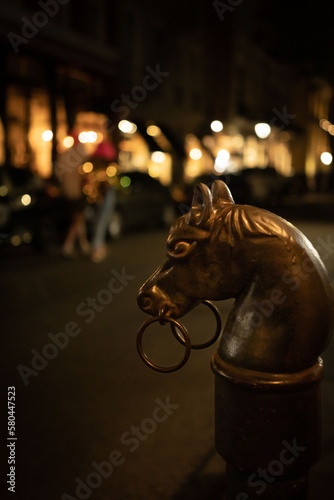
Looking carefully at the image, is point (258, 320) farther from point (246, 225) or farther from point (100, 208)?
point (100, 208)

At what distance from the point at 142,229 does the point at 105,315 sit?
9279 mm

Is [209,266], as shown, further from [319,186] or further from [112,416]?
[319,186]

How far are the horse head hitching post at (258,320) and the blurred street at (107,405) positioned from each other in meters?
1.28

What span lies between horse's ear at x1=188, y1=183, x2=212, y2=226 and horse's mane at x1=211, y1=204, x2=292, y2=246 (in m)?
0.03

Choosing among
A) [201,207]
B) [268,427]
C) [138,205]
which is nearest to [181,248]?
[201,207]

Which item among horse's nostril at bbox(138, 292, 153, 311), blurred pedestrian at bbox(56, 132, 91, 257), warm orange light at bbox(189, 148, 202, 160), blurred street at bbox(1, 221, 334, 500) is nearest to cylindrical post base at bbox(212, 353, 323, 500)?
horse's nostril at bbox(138, 292, 153, 311)

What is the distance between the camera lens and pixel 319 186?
40.1 m

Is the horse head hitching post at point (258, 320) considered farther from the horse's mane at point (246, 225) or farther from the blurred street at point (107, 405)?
the blurred street at point (107, 405)

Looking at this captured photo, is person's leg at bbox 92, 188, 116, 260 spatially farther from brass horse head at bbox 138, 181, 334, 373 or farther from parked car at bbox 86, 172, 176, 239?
brass horse head at bbox 138, 181, 334, 373

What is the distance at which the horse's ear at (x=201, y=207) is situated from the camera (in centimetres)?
172

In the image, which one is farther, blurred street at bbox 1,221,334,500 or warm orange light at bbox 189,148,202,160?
warm orange light at bbox 189,148,202,160

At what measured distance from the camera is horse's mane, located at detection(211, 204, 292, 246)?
1690mm

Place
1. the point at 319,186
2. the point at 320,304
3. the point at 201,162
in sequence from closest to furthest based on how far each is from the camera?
the point at 320,304
the point at 201,162
the point at 319,186

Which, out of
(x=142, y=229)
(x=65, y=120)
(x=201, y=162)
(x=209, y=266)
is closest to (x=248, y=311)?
(x=209, y=266)
